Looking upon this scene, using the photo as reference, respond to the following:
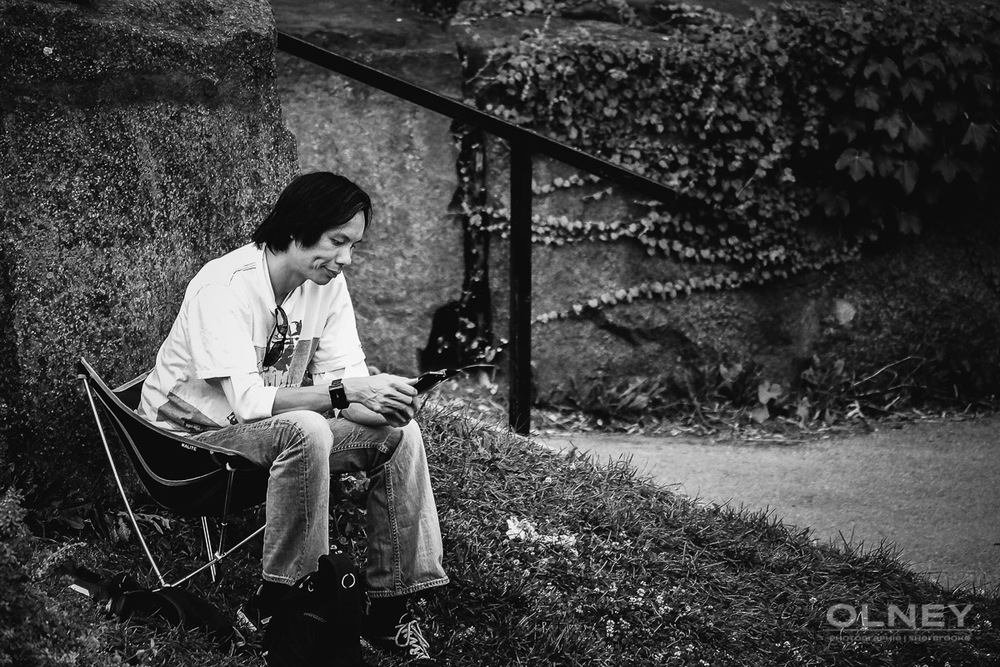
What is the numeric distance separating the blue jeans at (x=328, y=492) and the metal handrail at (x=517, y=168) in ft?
5.04

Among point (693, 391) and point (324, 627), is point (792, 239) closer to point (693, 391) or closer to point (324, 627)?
point (693, 391)

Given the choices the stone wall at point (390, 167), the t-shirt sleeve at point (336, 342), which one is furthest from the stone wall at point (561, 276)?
the t-shirt sleeve at point (336, 342)

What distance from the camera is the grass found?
3242 mm

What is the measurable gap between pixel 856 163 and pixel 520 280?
2.22 metres

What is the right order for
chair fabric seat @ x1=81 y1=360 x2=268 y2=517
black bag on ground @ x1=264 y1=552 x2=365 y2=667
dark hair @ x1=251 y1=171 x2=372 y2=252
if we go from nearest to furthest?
black bag on ground @ x1=264 y1=552 x2=365 y2=667, chair fabric seat @ x1=81 y1=360 x2=268 y2=517, dark hair @ x1=251 y1=171 x2=372 y2=252

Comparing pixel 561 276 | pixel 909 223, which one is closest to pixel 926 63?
pixel 909 223

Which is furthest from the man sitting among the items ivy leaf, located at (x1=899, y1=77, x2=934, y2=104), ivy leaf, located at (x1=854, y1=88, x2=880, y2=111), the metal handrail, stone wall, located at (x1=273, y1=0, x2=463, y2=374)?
ivy leaf, located at (x1=899, y1=77, x2=934, y2=104)

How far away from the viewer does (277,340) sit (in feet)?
10.5

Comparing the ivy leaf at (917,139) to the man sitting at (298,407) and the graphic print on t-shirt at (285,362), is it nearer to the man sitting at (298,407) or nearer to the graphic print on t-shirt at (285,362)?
the man sitting at (298,407)

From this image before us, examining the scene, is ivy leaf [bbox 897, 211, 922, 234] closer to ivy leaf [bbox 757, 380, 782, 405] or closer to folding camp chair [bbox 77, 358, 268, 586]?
ivy leaf [bbox 757, 380, 782, 405]

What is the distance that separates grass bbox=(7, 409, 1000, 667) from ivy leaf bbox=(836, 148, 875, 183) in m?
2.29

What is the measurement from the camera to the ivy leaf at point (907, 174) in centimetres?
569

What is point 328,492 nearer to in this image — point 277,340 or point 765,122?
point 277,340

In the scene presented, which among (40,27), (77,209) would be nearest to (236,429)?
(77,209)
